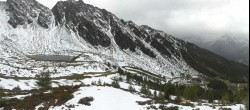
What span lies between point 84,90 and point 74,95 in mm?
3398

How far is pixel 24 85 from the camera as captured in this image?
11706 centimetres

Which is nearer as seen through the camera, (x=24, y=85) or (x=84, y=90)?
(x=84, y=90)

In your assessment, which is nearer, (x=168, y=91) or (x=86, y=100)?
(x=86, y=100)

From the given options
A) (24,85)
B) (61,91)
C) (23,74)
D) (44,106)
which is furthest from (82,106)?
(23,74)

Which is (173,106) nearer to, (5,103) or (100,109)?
(100,109)

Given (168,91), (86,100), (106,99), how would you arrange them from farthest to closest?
1. (168,91)
2. (106,99)
3. (86,100)

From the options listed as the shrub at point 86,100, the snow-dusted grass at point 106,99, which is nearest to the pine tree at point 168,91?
the snow-dusted grass at point 106,99

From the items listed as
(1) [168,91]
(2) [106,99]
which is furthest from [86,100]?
(1) [168,91]

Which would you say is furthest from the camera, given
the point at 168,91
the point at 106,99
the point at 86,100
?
Result: the point at 168,91

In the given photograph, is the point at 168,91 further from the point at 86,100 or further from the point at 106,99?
the point at 86,100

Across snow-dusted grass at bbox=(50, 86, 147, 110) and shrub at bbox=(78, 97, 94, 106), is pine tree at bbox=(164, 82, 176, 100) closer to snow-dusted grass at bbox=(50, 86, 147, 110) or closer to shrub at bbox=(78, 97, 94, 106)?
snow-dusted grass at bbox=(50, 86, 147, 110)

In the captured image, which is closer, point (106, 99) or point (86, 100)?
point (86, 100)

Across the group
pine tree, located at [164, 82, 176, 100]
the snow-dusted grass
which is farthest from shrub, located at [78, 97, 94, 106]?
pine tree, located at [164, 82, 176, 100]

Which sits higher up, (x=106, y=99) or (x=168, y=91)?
(x=106, y=99)
